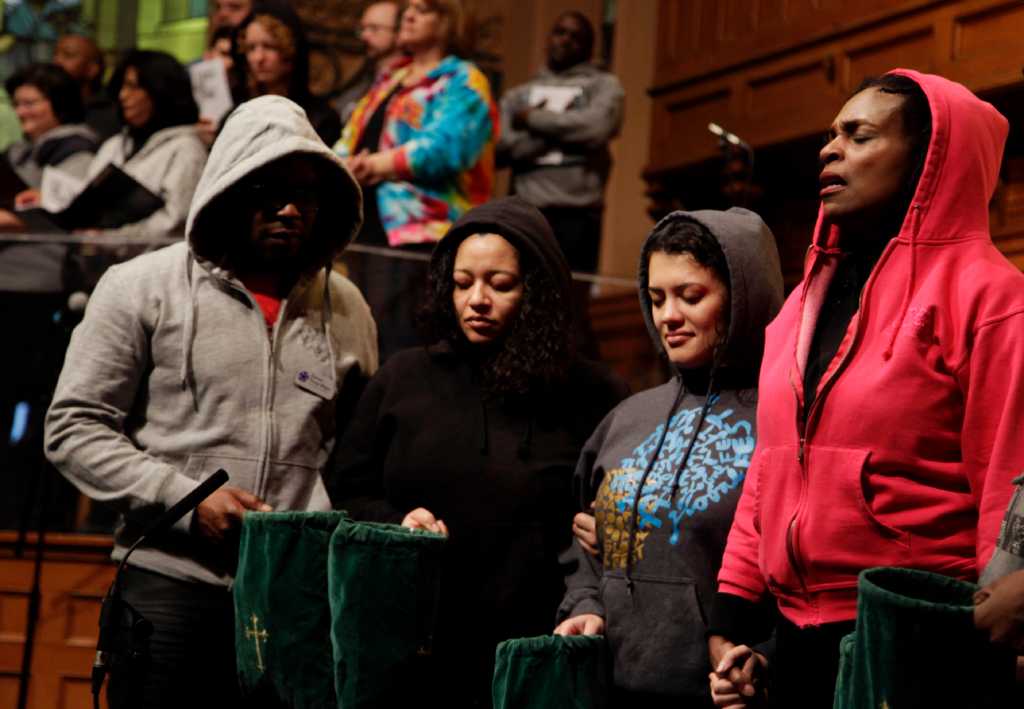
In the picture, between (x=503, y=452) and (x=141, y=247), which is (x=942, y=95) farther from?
(x=141, y=247)

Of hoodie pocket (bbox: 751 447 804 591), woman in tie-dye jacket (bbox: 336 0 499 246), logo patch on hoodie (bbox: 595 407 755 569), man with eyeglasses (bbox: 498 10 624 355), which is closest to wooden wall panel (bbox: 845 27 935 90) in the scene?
man with eyeglasses (bbox: 498 10 624 355)

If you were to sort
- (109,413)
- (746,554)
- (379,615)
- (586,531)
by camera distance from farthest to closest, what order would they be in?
(109,413) → (586,531) → (379,615) → (746,554)

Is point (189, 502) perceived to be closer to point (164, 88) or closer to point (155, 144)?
point (155, 144)

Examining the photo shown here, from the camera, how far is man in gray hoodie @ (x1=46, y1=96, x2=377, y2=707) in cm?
288

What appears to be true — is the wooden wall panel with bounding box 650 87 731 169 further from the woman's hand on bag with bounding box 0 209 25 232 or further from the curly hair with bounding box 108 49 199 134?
the woman's hand on bag with bounding box 0 209 25 232

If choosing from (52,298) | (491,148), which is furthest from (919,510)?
(52,298)

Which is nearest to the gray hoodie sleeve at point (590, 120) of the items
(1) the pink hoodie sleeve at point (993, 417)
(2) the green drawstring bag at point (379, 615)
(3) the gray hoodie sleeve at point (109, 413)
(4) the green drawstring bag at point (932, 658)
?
(3) the gray hoodie sleeve at point (109, 413)

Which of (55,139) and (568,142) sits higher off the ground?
(568,142)

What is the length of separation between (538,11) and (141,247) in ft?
15.6

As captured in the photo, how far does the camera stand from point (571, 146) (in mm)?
5695

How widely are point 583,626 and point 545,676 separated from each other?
0.73 ft

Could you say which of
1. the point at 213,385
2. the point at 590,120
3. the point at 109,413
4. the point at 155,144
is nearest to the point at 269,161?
the point at 213,385

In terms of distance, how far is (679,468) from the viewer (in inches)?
103

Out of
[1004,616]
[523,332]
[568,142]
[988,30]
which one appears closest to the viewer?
[1004,616]
